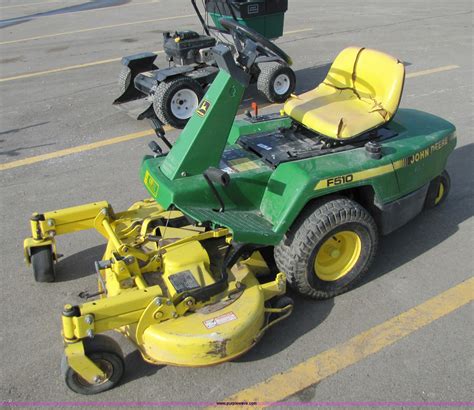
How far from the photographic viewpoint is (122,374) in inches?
115

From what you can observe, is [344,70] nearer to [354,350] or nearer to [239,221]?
[239,221]

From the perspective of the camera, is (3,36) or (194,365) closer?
(194,365)

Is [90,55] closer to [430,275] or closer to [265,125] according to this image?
[265,125]

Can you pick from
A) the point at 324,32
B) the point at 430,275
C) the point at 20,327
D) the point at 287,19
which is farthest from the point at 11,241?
the point at 287,19

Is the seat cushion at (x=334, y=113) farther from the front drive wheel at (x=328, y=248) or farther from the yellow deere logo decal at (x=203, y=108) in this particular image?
the yellow deere logo decal at (x=203, y=108)

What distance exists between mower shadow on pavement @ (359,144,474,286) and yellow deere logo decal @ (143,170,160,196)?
1610 millimetres

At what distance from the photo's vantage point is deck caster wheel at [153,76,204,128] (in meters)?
6.31

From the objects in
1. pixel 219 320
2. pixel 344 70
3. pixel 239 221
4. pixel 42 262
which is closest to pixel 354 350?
pixel 219 320

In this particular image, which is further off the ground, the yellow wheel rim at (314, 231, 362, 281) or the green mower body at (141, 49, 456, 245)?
the green mower body at (141, 49, 456, 245)

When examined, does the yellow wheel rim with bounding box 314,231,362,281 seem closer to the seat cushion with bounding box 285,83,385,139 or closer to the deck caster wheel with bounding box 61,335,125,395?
the seat cushion with bounding box 285,83,385,139

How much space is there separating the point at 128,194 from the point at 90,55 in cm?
627

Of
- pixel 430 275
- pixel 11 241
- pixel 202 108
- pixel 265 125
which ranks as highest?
pixel 202 108

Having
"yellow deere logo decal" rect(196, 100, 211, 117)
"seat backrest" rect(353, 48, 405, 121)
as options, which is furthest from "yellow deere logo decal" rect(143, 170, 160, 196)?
"seat backrest" rect(353, 48, 405, 121)

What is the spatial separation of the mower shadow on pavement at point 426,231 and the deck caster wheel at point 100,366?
1809mm
